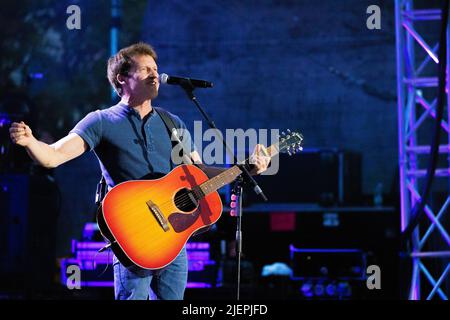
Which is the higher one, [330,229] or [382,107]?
[382,107]

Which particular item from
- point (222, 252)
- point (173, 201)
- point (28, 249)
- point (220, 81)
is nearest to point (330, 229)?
point (222, 252)

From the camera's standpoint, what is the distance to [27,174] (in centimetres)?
666

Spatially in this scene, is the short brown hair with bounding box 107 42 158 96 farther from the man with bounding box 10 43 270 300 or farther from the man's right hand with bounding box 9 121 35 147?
the man's right hand with bounding box 9 121 35 147

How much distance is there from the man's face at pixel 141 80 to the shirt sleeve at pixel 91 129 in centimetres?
27

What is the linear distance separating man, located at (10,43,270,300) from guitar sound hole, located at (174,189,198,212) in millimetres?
158

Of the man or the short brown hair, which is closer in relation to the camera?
the man

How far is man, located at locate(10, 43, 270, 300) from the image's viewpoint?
10.5 ft

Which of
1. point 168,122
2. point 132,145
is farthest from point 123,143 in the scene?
point 168,122

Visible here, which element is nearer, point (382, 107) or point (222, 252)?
point (222, 252)

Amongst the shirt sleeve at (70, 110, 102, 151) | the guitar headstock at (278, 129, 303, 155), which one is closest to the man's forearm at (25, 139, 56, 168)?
the shirt sleeve at (70, 110, 102, 151)

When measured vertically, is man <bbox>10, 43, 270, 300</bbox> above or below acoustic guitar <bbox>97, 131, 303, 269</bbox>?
above

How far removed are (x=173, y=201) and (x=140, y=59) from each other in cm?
82

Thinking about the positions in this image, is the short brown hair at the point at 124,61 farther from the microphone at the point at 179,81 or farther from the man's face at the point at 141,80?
the microphone at the point at 179,81

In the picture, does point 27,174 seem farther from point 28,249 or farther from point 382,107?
point 382,107
